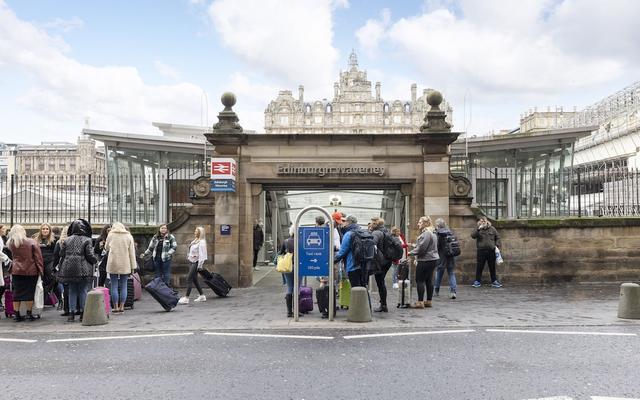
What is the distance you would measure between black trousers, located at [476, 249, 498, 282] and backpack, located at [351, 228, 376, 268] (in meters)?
4.99

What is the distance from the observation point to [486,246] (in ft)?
43.9

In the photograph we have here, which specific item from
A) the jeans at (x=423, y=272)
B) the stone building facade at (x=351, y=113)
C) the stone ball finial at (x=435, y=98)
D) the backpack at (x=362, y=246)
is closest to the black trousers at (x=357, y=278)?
the backpack at (x=362, y=246)

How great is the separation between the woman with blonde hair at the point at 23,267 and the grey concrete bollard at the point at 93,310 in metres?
1.21

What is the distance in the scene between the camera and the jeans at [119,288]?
10555mm

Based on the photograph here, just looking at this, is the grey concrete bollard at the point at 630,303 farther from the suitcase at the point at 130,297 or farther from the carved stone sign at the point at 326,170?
the suitcase at the point at 130,297

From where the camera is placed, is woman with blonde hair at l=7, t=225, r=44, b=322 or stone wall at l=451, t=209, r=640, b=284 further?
stone wall at l=451, t=209, r=640, b=284

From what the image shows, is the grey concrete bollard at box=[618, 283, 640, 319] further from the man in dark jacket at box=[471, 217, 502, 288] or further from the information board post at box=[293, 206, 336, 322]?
the information board post at box=[293, 206, 336, 322]

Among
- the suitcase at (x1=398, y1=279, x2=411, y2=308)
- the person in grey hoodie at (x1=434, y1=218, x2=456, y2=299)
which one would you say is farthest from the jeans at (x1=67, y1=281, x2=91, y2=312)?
the person in grey hoodie at (x1=434, y1=218, x2=456, y2=299)

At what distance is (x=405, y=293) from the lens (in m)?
10.9

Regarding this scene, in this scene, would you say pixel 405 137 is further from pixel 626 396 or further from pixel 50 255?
pixel 626 396

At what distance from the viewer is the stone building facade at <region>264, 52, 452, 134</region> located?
132750mm

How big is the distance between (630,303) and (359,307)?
4.36m

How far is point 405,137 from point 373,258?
5.53 meters

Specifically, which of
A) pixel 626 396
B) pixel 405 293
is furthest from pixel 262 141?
pixel 626 396
